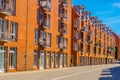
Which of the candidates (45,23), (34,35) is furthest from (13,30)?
(45,23)

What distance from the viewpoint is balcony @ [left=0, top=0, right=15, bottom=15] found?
37.2m

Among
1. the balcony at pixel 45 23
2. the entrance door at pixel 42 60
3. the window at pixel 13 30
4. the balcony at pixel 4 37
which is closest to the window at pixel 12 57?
the window at pixel 13 30

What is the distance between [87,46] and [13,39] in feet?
145

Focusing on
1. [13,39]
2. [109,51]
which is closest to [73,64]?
[13,39]

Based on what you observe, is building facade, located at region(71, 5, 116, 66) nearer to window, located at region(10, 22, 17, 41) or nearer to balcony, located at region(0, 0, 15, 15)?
window, located at region(10, 22, 17, 41)

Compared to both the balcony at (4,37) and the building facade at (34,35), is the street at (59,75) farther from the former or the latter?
the balcony at (4,37)

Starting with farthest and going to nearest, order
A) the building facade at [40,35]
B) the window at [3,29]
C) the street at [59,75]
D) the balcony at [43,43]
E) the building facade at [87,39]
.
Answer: the building facade at [87,39], the balcony at [43,43], the building facade at [40,35], the window at [3,29], the street at [59,75]

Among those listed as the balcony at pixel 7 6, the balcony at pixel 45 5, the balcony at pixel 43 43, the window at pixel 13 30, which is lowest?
the balcony at pixel 43 43

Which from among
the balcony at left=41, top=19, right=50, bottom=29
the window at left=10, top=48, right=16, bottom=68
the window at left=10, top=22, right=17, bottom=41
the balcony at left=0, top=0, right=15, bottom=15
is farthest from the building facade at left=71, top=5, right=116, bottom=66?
the balcony at left=0, top=0, right=15, bottom=15

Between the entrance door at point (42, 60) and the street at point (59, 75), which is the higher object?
the entrance door at point (42, 60)

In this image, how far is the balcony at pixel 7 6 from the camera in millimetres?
37194

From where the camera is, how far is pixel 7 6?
1517 inches

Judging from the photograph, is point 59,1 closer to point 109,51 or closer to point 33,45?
point 33,45

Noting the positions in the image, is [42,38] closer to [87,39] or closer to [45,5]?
[45,5]
